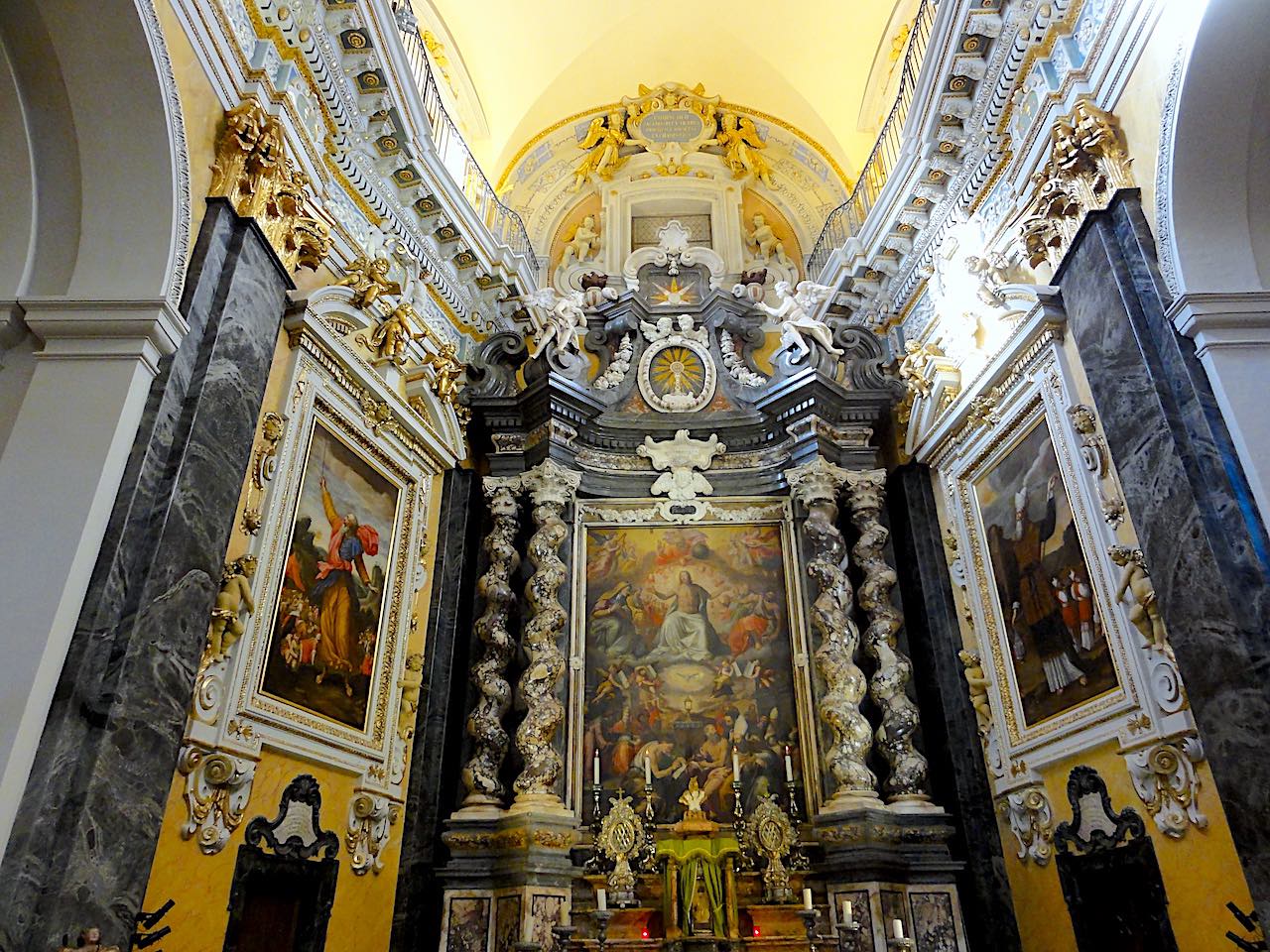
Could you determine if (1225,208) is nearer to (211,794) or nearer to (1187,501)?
(1187,501)

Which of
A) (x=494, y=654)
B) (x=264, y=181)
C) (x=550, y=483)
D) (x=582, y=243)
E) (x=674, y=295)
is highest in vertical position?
(x=582, y=243)

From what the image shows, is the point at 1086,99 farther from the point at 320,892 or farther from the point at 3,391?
the point at 320,892

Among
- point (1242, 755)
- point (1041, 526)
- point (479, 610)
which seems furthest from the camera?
point (479, 610)

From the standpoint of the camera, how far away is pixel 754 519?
32.3ft

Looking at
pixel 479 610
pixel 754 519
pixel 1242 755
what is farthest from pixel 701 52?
pixel 1242 755

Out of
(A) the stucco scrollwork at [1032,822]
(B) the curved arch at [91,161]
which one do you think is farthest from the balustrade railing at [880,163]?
(B) the curved arch at [91,161]

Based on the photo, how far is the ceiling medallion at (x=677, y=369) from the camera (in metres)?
10.5

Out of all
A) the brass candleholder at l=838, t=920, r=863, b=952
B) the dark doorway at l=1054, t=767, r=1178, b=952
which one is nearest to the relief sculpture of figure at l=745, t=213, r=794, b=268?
the dark doorway at l=1054, t=767, r=1178, b=952

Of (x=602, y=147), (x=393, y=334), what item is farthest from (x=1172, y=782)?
(x=602, y=147)

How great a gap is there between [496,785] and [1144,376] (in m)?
6.22

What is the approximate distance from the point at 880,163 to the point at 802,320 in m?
2.33

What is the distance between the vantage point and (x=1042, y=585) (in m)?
7.20

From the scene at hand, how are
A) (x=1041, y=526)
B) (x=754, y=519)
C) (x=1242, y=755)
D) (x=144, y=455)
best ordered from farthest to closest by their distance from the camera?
1. (x=754, y=519)
2. (x=1041, y=526)
3. (x=144, y=455)
4. (x=1242, y=755)

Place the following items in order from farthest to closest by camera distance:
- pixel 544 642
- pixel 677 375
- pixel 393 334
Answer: pixel 677 375
pixel 544 642
pixel 393 334
